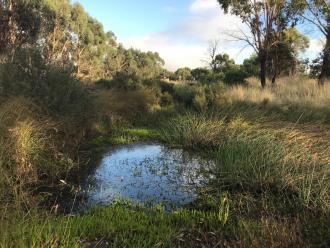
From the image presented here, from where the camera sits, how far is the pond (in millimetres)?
6256

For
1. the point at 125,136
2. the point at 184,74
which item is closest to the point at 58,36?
the point at 125,136

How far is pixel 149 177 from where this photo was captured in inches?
297

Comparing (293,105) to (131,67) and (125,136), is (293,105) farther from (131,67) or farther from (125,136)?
(131,67)

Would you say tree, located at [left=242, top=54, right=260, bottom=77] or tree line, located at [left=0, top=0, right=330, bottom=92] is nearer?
tree line, located at [left=0, top=0, right=330, bottom=92]

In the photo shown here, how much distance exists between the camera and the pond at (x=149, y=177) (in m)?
6.26

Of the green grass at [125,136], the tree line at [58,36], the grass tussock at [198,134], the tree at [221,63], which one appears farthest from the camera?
the tree at [221,63]

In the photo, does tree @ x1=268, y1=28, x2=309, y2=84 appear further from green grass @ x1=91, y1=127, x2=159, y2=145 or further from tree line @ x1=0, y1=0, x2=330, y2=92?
green grass @ x1=91, y1=127, x2=159, y2=145

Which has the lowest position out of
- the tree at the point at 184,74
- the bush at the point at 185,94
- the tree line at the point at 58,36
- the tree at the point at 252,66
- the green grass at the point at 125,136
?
the green grass at the point at 125,136

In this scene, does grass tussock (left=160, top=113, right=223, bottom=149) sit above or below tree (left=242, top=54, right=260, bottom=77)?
below

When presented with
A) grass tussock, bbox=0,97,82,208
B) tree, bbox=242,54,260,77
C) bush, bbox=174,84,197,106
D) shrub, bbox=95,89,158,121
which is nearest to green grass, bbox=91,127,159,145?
shrub, bbox=95,89,158,121

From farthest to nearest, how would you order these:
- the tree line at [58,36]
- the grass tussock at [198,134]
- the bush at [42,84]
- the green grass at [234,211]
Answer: the tree line at [58,36] → the grass tussock at [198,134] → the bush at [42,84] → the green grass at [234,211]

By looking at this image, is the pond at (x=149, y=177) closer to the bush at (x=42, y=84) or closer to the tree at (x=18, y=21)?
the bush at (x=42, y=84)

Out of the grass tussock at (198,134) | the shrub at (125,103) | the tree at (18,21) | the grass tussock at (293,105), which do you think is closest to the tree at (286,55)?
the grass tussock at (293,105)

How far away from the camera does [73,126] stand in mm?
9414
